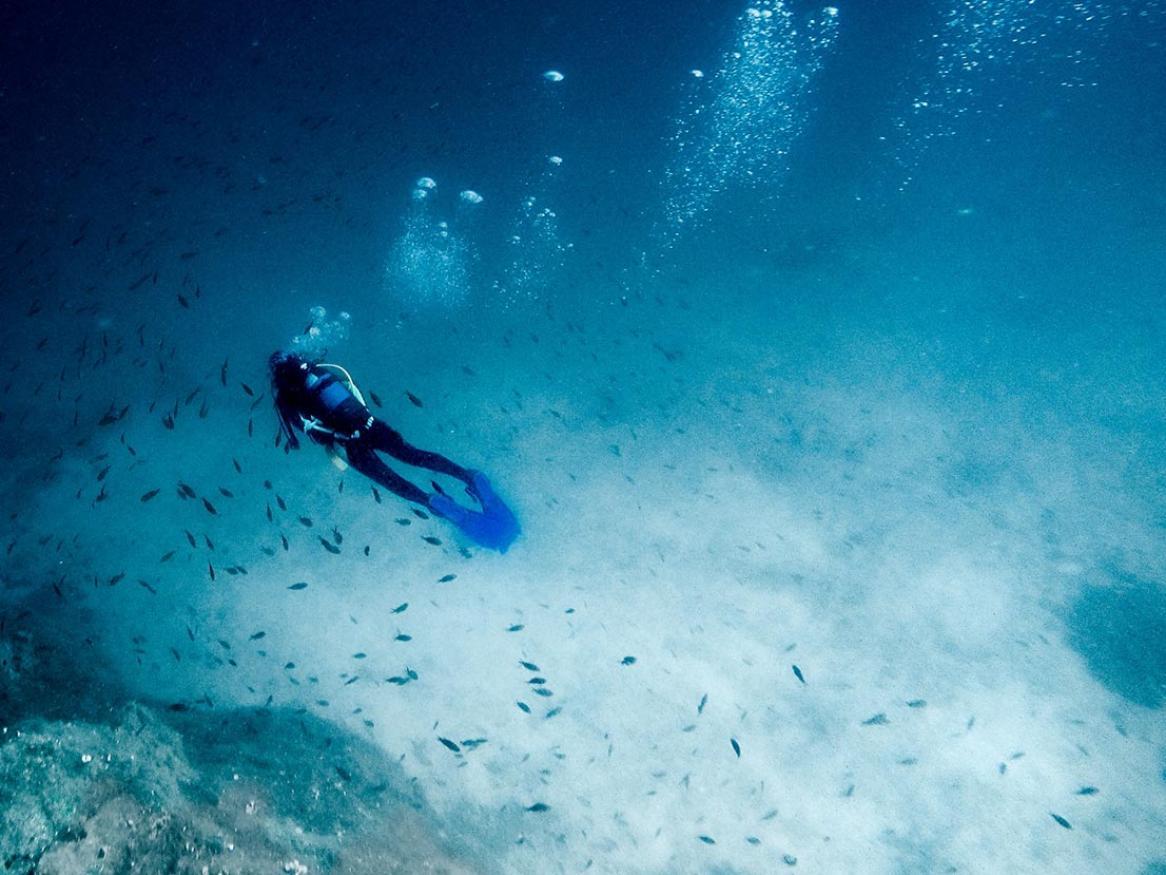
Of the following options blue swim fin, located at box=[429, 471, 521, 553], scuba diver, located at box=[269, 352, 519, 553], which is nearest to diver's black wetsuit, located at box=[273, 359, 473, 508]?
scuba diver, located at box=[269, 352, 519, 553]

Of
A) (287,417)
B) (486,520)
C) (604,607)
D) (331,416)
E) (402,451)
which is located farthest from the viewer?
(604,607)

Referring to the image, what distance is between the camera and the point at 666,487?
41.1ft

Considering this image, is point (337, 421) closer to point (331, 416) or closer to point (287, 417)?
point (331, 416)

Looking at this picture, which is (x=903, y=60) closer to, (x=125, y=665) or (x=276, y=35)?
(x=276, y=35)

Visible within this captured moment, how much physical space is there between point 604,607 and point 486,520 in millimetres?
3740

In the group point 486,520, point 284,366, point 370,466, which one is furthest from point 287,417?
point 486,520

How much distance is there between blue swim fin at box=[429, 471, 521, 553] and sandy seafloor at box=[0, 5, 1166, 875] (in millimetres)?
1280

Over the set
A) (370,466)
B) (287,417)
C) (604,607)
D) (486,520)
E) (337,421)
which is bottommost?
(604,607)

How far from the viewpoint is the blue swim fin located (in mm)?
6213

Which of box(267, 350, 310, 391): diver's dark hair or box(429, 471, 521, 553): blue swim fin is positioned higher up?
box(267, 350, 310, 391): diver's dark hair

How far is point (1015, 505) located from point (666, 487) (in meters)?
7.94

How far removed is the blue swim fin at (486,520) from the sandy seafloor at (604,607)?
1.28 meters

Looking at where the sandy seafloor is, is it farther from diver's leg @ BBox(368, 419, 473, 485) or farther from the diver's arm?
the diver's arm

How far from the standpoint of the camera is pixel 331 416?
557 centimetres
